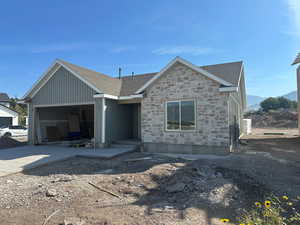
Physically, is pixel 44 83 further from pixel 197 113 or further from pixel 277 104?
pixel 277 104

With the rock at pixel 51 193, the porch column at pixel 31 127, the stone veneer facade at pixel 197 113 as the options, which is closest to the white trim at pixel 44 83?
the porch column at pixel 31 127

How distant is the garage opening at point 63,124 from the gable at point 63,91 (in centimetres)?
149

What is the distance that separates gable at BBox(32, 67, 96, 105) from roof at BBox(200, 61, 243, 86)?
25.2ft

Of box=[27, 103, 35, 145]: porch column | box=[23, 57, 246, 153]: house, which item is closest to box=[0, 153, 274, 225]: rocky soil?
box=[23, 57, 246, 153]: house

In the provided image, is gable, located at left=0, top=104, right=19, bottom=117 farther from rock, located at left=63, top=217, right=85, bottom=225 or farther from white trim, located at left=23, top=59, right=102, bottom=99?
rock, located at left=63, top=217, right=85, bottom=225

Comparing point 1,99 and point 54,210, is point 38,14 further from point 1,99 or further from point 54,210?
point 1,99

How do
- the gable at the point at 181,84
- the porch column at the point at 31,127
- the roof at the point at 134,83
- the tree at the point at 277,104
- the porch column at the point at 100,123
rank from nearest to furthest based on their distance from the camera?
the gable at the point at 181,84, the porch column at the point at 100,123, the roof at the point at 134,83, the porch column at the point at 31,127, the tree at the point at 277,104

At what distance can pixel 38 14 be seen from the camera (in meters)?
10.5

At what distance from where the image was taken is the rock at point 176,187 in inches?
179

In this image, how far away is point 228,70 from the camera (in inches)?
430

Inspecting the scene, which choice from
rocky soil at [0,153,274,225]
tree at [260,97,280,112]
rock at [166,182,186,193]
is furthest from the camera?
tree at [260,97,280,112]

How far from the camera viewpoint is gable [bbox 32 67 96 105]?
11.5m

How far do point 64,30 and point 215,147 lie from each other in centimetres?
1201

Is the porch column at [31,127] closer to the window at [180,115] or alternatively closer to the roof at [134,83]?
the roof at [134,83]
